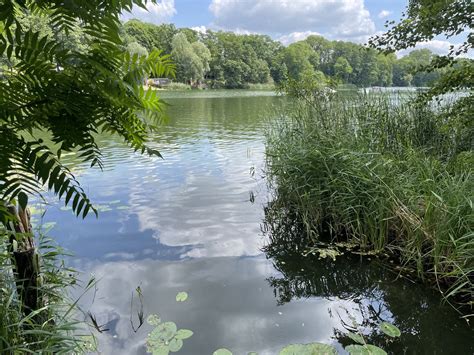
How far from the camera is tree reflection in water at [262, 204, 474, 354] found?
3064mm

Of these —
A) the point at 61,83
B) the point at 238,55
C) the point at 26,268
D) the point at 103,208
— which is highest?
the point at 238,55

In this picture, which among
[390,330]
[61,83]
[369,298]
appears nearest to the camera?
[61,83]

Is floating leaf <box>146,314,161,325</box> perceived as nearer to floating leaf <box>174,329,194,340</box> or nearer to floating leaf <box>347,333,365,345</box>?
floating leaf <box>174,329,194,340</box>

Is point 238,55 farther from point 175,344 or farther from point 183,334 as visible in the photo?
point 175,344

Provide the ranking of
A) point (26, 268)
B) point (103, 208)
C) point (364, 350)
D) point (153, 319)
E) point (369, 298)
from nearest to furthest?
point (26, 268) → point (364, 350) → point (153, 319) → point (369, 298) → point (103, 208)

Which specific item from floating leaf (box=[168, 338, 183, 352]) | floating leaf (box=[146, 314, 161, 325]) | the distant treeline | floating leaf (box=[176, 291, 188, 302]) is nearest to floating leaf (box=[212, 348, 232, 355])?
floating leaf (box=[168, 338, 183, 352])

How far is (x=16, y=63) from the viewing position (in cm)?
80

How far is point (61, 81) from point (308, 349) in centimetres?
289

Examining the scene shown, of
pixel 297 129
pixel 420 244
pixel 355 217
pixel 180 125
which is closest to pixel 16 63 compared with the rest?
pixel 420 244

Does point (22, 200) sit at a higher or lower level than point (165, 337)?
higher

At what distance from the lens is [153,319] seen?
342cm

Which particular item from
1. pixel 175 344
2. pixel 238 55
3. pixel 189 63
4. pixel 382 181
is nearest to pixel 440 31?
pixel 382 181

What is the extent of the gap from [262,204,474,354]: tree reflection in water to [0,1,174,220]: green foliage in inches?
120

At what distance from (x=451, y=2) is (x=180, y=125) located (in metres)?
13.2
